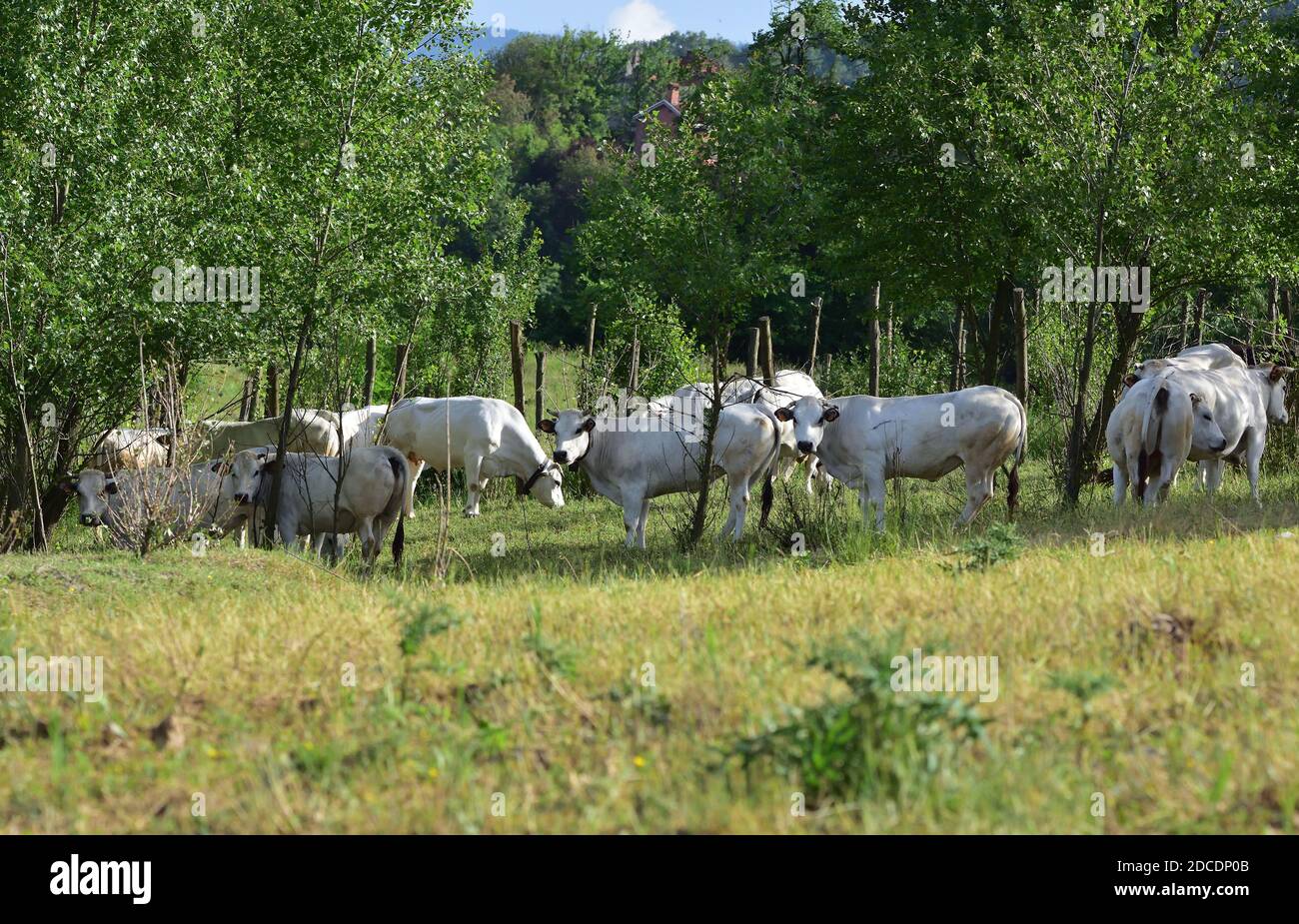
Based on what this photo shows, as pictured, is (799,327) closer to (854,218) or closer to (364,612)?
(854,218)

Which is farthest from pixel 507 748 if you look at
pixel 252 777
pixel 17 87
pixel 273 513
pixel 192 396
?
pixel 192 396

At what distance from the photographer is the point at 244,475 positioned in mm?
14141

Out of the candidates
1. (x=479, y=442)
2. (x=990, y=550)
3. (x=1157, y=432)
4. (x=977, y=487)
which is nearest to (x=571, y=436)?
(x=479, y=442)

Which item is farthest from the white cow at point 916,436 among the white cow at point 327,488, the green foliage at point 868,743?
the green foliage at point 868,743

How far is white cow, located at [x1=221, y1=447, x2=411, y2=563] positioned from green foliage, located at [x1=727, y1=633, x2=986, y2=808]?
30.8 feet

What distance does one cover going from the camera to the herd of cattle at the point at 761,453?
1384 centimetres

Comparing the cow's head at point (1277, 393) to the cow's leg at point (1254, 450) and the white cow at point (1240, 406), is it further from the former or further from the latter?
the cow's leg at point (1254, 450)

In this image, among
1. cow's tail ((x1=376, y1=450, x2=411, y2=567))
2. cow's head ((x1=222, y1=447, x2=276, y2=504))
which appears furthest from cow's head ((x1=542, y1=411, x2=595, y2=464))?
cow's head ((x1=222, y1=447, x2=276, y2=504))

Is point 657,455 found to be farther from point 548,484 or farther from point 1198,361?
point 1198,361

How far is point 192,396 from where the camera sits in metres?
17.0

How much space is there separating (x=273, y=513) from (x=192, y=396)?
3497 mm

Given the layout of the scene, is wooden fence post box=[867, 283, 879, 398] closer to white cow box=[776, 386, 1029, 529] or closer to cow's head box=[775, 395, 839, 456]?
white cow box=[776, 386, 1029, 529]
